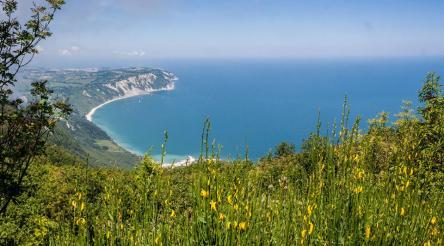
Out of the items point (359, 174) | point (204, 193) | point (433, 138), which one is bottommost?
point (433, 138)

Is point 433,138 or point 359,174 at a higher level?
point 359,174

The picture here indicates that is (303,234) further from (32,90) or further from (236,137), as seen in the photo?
(236,137)

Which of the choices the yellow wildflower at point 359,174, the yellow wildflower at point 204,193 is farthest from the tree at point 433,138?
the yellow wildflower at point 204,193

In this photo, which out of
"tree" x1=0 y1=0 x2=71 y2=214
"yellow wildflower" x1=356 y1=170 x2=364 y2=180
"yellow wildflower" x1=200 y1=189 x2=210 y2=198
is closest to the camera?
"yellow wildflower" x1=200 y1=189 x2=210 y2=198

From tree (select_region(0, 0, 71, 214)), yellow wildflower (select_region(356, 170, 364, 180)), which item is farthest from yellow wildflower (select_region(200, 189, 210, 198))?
tree (select_region(0, 0, 71, 214))

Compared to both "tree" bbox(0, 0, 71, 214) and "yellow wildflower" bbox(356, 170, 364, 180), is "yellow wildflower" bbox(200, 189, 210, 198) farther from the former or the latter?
"tree" bbox(0, 0, 71, 214)

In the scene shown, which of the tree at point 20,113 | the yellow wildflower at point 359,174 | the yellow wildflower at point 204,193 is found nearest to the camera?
the yellow wildflower at point 204,193

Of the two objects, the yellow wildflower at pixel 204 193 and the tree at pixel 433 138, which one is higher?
the yellow wildflower at pixel 204 193

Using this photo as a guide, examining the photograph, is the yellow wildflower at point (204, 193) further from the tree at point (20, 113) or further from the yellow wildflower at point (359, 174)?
the tree at point (20, 113)

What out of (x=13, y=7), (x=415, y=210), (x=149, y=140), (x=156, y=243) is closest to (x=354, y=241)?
(x=415, y=210)

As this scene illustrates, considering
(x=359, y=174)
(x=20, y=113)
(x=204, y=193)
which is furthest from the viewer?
(x=20, y=113)

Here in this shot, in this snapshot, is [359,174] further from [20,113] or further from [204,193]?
[20,113]

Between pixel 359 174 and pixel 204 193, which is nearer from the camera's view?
pixel 204 193

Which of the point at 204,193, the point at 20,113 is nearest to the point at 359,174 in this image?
the point at 204,193
